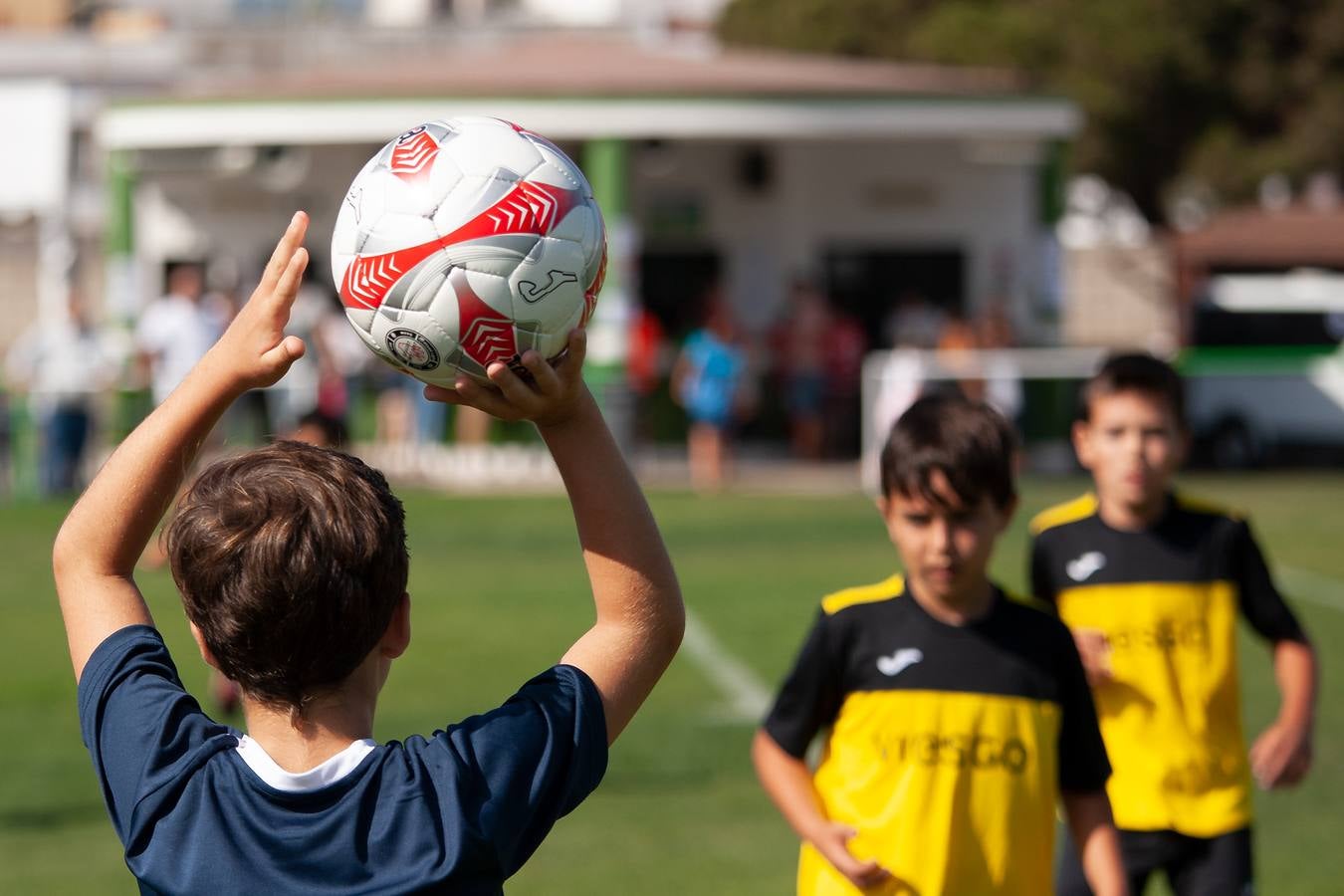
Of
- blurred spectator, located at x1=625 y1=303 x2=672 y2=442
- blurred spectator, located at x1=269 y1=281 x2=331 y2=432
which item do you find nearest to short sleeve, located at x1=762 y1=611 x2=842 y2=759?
blurred spectator, located at x1=269 y1=281 x2=331 y2=432

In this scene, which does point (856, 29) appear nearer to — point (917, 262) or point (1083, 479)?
point (917, 262)

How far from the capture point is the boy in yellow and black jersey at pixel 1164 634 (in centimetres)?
432

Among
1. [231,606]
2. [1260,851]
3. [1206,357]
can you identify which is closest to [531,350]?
[231,606]

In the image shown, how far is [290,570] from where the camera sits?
6.76ft

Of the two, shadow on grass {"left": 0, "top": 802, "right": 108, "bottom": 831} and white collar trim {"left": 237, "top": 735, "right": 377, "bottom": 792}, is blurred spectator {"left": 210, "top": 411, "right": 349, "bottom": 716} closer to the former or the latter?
shadow on grass {"left": 0, "top": 802, "right": 108, "bottom": 831}

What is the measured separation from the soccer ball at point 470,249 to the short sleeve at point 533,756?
0.51 meters

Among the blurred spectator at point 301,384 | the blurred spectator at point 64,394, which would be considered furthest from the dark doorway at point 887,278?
the blurred spectator at point 64,394

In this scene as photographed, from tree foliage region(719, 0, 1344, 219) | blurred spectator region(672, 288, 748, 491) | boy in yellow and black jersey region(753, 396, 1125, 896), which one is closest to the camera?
boy in yellow and black jersey region(753, 396, 1125, 896)

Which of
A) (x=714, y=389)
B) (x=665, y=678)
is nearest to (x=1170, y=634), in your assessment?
(x=665, y=678)

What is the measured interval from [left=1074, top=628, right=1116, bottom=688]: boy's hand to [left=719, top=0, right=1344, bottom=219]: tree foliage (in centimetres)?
3149

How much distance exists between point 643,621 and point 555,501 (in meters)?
16.6

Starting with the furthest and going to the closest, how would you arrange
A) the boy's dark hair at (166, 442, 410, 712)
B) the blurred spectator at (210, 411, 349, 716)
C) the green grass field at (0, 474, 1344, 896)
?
1. the blurred spectator at (210, 411, 349, 716)
2. the green grass field at (0, 474, 1344, 896)
3. the boy's dark hair at (166, 442, 410, 712)

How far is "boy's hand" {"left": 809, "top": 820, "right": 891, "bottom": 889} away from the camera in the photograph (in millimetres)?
3426

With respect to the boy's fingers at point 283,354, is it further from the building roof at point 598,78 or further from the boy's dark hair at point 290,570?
the building roof at point 598,78
